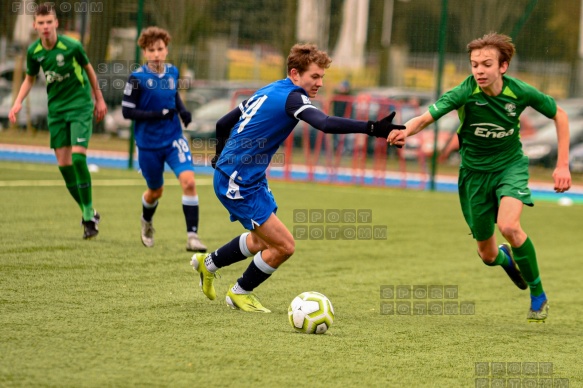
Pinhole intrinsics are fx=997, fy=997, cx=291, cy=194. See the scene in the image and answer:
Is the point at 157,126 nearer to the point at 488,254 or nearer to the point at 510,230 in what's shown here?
the point at 488,254

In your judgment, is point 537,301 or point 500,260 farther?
point 500,260

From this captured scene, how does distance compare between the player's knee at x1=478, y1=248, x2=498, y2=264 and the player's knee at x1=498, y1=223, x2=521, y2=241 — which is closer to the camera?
the player's knee at x1=498, y1=223, x2=521, y2=241

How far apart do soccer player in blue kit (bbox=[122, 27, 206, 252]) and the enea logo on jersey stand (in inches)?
118

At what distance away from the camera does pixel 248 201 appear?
6.11 metres

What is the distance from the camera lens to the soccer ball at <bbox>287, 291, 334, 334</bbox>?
5.66m

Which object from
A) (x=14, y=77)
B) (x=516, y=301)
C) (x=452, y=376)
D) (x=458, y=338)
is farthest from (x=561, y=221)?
(x=14, y=77)

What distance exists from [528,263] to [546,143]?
13374 millimetres

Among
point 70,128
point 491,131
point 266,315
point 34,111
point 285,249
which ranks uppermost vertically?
point 491,131

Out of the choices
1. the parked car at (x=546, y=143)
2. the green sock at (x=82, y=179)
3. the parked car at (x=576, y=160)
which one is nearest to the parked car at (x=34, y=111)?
the parked car at (x=546, y=143)

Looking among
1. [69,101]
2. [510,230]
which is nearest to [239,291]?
[510,230]

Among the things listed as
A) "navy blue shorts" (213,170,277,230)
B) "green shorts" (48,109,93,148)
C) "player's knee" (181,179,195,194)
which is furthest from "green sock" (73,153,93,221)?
"navy blue shorts" (213,170,277,230)

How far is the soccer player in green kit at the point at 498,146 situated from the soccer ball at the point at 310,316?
1.30 meters

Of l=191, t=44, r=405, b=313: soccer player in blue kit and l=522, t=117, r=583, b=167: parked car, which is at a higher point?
l=191, t=44, r=405, b=313: soccer player in blue kit

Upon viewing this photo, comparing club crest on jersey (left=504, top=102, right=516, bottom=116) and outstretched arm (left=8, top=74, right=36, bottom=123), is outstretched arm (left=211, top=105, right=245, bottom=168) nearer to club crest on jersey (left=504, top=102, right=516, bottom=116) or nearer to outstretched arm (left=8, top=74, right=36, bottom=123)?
club crest on jersey (left=504, top=102, right=516, bottom=116)
